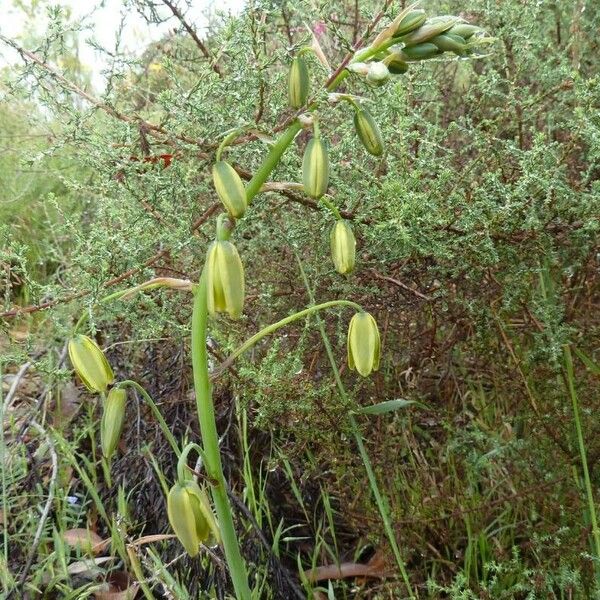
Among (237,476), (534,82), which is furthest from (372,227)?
(534,82)

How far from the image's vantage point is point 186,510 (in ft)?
3.63

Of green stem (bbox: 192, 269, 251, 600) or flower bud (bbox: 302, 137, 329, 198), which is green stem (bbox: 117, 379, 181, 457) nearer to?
green stem (bbox: 192, 269, 251, 600)

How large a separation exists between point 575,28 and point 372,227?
0.85 meters

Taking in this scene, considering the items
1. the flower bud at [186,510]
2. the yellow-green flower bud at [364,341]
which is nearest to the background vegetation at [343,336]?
the yellow-green flower bud at [364,341]

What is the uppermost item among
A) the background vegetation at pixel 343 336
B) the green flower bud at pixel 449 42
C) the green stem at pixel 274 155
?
the green flower bud at pixel 449 42

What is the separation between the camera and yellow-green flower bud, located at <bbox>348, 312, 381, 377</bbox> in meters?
1.23

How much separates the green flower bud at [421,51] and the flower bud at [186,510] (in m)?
0.63

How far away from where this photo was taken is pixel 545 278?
73.6 inches

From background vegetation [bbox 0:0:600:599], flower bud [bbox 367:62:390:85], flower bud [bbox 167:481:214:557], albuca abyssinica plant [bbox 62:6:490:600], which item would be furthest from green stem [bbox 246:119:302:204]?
background vegetation [bbox 0:0:600:599]

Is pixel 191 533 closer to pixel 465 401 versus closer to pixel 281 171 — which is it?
pixel 281 171

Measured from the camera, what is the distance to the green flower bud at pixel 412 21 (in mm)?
1037

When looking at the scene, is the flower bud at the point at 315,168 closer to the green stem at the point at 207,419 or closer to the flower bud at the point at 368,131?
the flower bud at the point at 368,131

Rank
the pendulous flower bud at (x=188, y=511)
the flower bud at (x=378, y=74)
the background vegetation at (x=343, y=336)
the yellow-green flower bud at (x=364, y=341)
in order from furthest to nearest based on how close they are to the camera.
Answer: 1. the background vegetation at (x=343, y=336)
2. the yellow-green flower bud at (x=364, y=341)
3. the pendulous flower bud at (x=188, y=511)
4. the flower bud at (x=378, y=74)

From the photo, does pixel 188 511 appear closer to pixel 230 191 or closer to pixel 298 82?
pixel 230 191
